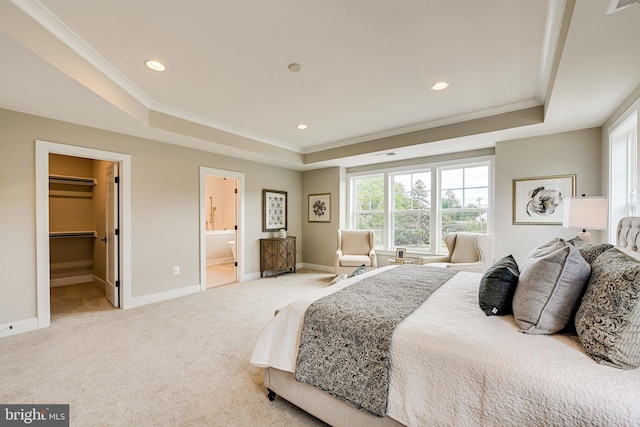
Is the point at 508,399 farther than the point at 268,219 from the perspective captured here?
No

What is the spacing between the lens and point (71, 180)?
4.83 metres

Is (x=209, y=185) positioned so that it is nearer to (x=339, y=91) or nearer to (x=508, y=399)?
(x=339, y=91)

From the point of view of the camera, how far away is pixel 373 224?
5859mm

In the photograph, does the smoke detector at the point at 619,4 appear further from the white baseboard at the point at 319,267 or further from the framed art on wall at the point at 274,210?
the white baseboard at the point at 319,267

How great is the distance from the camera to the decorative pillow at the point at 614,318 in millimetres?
965

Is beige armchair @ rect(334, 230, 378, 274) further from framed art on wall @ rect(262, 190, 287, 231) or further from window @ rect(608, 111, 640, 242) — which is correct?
window @ rect(608, 111, 640, 242)

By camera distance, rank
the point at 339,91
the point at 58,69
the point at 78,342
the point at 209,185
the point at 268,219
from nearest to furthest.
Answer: the point at 58,69 < the point at 78,342 < the point at 339,91 < the point at 268,219 < the point at 209,185

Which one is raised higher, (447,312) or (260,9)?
(260,9)

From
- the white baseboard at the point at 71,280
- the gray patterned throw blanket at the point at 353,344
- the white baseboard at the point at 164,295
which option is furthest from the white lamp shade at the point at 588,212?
the white baseboard at the point at 71,280

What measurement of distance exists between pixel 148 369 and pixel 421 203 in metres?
4.73

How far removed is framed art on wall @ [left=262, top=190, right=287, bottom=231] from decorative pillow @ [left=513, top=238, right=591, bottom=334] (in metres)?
4.75

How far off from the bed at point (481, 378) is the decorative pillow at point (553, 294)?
0.05 metres

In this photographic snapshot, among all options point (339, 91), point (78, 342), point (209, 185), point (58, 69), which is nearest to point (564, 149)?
point (339, 91)

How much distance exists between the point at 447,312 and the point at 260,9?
226 cm
